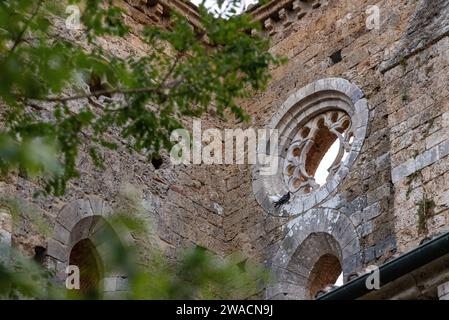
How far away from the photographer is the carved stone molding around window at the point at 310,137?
47.2 ft

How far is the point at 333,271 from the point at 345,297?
14.7 feet

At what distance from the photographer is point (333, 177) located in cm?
1425

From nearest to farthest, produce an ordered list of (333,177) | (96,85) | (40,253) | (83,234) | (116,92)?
(116,92) < (40,253) < (83,234) < (333,177) < (96,85)

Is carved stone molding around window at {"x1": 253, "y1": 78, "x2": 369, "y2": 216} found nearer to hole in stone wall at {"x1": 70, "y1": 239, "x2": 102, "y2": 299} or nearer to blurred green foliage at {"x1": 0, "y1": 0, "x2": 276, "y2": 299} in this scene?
hole in stone wall at {"x1": 70, "y1": 239, "x2": 102, "y2": 299}

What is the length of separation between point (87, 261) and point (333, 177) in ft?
8.91

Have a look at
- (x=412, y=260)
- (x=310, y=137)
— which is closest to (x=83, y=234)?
(x=310, y=137)

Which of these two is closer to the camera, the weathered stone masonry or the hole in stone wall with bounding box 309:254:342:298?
the weathered stone masonry

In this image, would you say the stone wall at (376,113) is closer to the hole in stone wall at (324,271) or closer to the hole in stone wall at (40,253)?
the hole in stone wall at (324,271)

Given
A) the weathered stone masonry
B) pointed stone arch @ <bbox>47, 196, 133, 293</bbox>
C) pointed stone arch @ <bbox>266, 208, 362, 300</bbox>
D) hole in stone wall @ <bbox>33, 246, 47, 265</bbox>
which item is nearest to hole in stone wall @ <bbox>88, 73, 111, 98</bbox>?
the weathered stone masonry

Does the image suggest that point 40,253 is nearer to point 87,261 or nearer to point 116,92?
point 87,261

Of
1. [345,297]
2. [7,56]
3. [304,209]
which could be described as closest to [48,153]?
[7,56]

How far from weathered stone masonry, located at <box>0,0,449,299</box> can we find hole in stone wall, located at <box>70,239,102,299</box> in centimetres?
35

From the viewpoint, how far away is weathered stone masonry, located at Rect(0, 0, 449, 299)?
1248cm

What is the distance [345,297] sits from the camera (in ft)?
31.9
